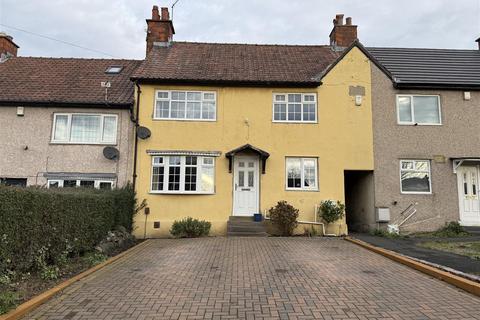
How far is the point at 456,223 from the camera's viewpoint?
1353 cm

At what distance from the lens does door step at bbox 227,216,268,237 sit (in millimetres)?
13047

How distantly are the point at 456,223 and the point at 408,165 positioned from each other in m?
2.79

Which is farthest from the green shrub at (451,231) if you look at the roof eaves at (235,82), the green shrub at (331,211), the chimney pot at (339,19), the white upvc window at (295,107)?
the chimney pot at (339,19)

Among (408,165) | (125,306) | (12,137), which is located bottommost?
(125,306)

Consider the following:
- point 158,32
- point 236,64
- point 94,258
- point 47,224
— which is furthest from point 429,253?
point 158,32

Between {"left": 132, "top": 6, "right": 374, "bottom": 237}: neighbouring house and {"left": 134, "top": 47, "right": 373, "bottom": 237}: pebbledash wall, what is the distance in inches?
1.6

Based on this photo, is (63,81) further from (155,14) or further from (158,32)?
(155,14)

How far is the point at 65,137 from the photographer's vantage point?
14.4m

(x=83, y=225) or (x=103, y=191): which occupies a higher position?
(x=103, y=191)

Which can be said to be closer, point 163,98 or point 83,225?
point 83,225

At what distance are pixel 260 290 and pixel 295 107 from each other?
384 inches

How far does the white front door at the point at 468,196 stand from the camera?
1388 cm

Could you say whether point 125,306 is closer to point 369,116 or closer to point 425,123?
point 369,116

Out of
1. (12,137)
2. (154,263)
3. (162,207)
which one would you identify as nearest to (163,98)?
(162,207)
